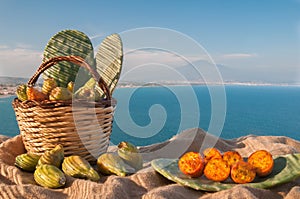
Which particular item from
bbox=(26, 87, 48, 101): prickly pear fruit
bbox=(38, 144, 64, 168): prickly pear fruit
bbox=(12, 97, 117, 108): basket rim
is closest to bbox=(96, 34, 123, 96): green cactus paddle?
bbox=(12, 97, 117, 108): basket rim

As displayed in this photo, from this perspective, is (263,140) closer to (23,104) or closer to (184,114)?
(184,114)

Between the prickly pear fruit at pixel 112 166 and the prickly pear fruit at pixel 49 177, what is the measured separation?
9.9 inches

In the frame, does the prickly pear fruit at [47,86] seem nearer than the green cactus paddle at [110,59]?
Yes

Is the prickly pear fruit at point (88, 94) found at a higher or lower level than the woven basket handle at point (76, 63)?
lower

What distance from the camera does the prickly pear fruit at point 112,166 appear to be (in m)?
1.67

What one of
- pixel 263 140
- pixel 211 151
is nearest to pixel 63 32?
pixel 211 151

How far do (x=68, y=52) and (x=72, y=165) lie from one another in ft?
2.96

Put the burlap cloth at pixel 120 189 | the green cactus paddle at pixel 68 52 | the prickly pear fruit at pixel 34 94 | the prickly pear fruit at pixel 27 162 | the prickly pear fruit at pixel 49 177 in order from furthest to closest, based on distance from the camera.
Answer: the green cactus paddle at pixel 68 52
the prickly pear fruit at pixel 34 94
the prickly pear fruit at pixel 27 162
the prickly pear fruit at pixel 49 177
the burlap cloth at pixel 120 189

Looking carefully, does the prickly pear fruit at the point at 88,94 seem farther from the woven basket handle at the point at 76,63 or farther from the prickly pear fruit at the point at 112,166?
the prickly pear fruit at the point at 112,166

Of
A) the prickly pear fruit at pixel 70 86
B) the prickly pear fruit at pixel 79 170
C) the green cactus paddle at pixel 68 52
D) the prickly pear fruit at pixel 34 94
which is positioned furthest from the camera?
the green cactus paddle at pixel 68 52

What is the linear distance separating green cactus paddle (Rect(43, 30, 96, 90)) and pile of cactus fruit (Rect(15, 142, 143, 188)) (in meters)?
0.54

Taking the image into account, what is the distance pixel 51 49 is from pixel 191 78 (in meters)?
0.96

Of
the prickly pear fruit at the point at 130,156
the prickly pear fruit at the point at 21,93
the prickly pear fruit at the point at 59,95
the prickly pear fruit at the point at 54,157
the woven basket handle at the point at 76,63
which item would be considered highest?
the woven basket handle at the point at 76,63

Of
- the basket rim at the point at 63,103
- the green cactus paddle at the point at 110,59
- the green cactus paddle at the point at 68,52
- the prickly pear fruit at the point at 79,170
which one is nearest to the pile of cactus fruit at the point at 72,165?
the prickly pear fruit at the point at 79,170
